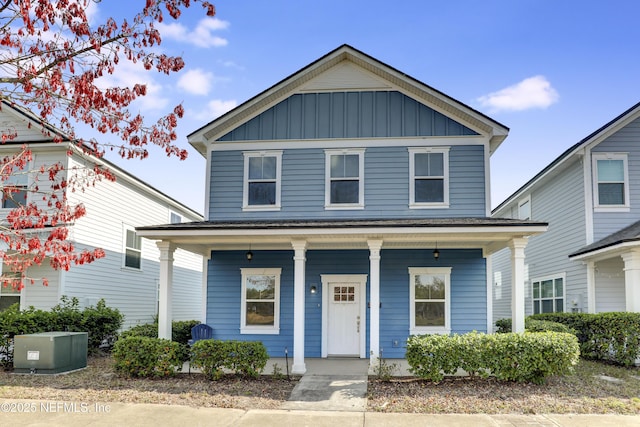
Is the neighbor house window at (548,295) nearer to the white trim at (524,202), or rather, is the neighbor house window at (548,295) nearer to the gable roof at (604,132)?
the white trim at (524,202)

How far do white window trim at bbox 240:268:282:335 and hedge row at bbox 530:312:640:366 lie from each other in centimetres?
718

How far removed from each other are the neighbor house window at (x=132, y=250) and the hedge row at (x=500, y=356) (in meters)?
11.3

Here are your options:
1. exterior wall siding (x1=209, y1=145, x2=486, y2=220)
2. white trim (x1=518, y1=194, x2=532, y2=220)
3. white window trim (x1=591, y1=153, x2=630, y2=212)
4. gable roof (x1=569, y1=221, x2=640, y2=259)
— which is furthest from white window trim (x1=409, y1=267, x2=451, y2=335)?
white trim (x1=518, y1=194, x2=532, y2=220)

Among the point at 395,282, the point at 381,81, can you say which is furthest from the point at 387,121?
the point at 395,282

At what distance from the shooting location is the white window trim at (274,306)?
13.2 meters

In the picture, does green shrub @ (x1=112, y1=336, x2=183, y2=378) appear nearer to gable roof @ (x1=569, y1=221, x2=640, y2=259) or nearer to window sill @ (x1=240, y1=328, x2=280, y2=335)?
window sill @ (x1=240, y1=328, x2=280, y2=335)

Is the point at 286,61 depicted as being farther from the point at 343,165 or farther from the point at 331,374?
the point at 331,374

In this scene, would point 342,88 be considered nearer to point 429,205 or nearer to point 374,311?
point 429,205

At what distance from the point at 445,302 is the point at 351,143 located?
182 inches

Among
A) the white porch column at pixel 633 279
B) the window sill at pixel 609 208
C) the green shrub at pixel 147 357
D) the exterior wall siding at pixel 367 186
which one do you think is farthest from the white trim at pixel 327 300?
the window sill at pixel 609 208

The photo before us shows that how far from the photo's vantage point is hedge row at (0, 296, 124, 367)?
11844 millimetres

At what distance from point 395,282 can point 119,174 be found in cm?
934

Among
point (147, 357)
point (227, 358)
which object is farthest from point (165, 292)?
point (227, 358)

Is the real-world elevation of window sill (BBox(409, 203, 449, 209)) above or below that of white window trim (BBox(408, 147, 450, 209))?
below
